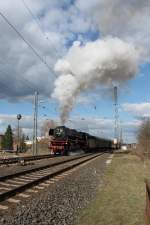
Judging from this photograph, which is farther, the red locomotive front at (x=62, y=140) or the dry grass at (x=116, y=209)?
the red locomotive front at (x=62, y=140)

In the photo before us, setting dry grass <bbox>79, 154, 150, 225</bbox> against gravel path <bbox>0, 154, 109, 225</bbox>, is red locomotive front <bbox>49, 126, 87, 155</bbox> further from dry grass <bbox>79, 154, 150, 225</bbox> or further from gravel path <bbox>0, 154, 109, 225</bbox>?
dry grass <bbox>79, 154, 150, 225</bbox>

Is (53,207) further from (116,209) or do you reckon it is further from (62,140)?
(62,140)

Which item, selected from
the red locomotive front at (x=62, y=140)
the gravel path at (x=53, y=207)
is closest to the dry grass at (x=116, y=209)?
the gravel path at (x=53, y=207)

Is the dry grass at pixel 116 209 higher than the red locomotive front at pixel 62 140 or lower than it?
lower

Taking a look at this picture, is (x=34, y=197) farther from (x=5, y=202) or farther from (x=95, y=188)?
(x=95, y=188)

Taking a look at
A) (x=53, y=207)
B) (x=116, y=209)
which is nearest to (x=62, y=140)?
(x=53, y=207)

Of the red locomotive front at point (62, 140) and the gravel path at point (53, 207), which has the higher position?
the red locomotive front at point (62, 140)

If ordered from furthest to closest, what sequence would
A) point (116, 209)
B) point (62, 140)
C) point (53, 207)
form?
point (62, 140) → point (53, 207) → point (116, 209)

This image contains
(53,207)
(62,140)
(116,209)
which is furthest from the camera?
(62,140)

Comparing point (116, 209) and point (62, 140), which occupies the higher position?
point (62, 140)

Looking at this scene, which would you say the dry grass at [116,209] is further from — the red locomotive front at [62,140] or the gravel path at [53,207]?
the red locomotive front at [62,140]

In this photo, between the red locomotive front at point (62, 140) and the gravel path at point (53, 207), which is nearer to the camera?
the gravel path at point (53, 207)

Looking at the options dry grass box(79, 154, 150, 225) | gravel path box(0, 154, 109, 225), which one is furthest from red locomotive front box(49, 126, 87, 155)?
dry grass box(79, 154, 150, 225)

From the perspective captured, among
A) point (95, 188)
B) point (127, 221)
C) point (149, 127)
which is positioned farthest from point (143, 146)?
point (127, 221)
